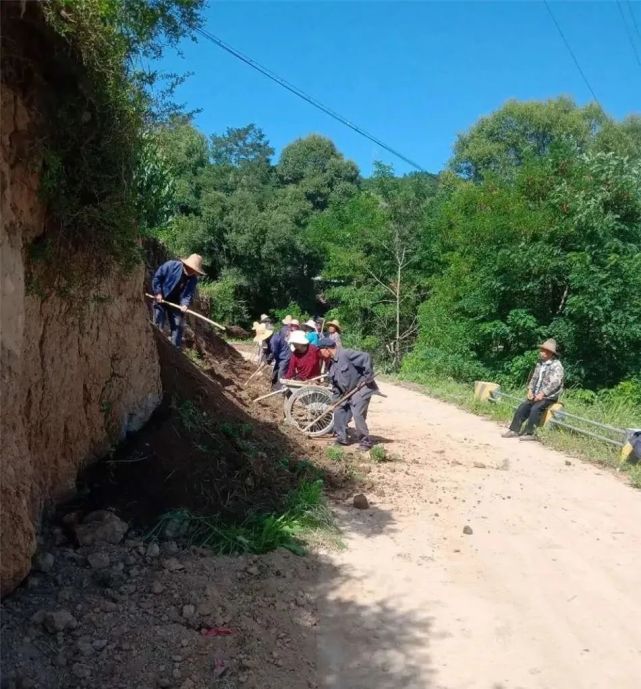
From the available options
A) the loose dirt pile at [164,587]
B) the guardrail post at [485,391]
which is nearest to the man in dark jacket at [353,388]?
the loose dirt pile at [164,587]

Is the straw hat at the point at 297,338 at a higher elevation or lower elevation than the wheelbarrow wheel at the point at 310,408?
higher

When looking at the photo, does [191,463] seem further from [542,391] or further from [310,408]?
[542,391]

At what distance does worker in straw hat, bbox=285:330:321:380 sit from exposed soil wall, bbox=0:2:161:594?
14.3ft

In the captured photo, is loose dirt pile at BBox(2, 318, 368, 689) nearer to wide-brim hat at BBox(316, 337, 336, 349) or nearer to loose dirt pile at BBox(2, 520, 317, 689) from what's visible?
loose dirt pile at BBox(2, 520, 317, 689)

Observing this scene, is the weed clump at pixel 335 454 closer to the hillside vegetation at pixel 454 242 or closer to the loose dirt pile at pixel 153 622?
the loose dirt pile at pixel 153 622

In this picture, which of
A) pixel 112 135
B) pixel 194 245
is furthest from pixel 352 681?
pixel 194 245

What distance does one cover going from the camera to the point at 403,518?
21.5ft

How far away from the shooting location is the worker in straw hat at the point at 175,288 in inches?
357

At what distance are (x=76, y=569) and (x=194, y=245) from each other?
27677mm

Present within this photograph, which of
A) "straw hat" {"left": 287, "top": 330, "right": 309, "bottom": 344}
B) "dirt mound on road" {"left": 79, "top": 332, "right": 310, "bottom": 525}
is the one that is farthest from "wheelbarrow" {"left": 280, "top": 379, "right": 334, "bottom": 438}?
"dirt mound on road" {"left": 79, "top": 332, "right": 310, "bottom": 525}

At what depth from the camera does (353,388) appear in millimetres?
9320

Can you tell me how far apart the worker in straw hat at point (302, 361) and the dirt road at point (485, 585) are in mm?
2565

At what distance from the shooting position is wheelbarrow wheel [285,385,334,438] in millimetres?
9539

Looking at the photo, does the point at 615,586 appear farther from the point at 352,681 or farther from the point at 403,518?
the point at 352,681
